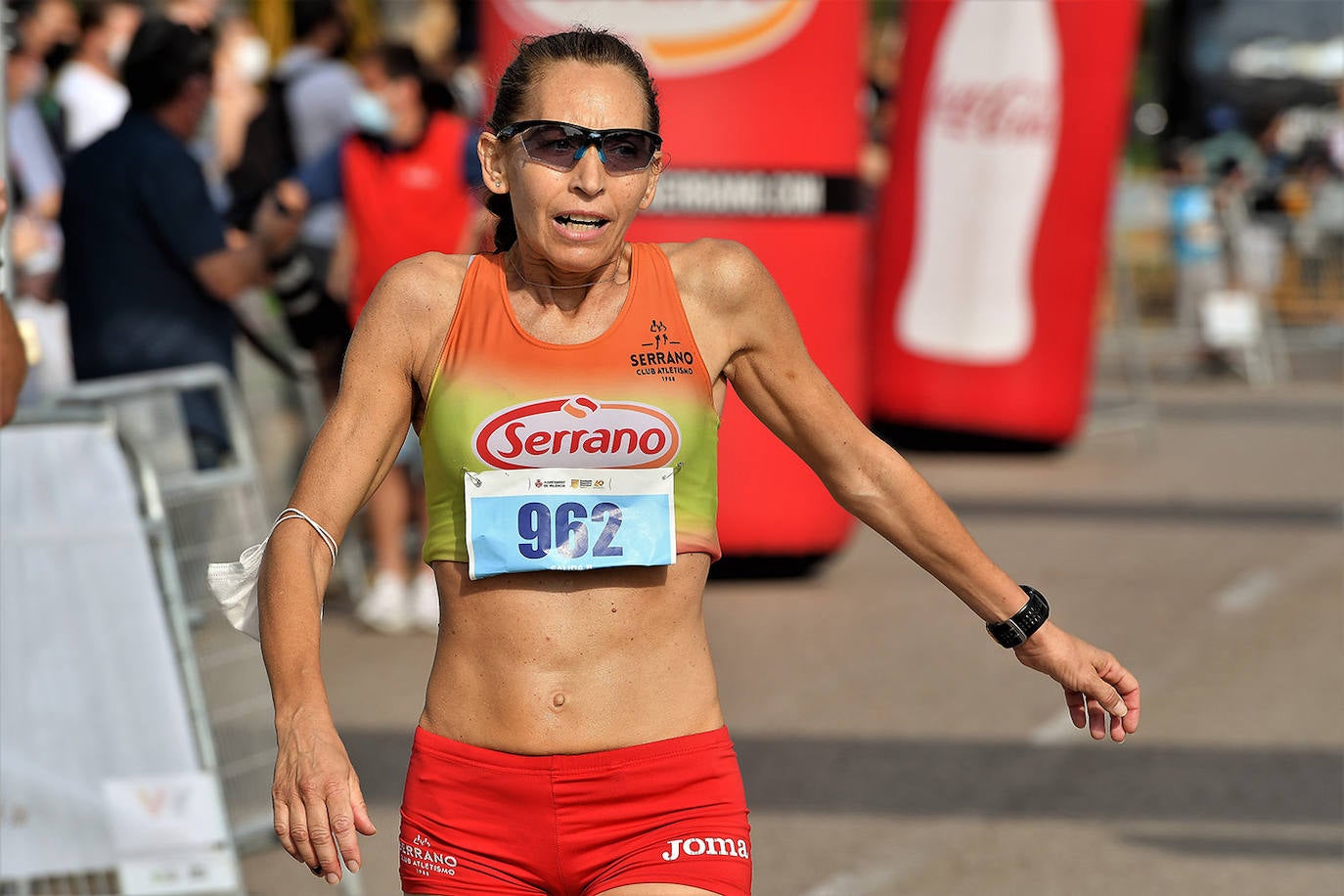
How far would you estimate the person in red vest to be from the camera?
763 centimetres

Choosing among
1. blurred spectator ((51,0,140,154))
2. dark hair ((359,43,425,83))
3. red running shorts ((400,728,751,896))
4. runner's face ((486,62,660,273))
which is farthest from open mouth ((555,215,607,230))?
blurred spectator ((51,0,140,154))

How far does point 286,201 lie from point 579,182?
12.2 feet

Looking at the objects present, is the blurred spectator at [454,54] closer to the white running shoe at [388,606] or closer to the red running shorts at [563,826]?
the white running shoe at [388,606]

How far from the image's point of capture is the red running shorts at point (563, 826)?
2.77m

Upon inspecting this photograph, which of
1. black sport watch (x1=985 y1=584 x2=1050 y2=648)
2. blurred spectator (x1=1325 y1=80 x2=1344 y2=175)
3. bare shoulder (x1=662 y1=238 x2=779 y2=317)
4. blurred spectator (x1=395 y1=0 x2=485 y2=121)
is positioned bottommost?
blurred spectator (x1=1325 y1=80 x2=1344 y2=175)

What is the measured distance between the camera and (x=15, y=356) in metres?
3.88

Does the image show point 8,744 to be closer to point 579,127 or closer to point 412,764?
point 412,764

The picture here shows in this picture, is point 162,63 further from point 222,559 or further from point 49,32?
point 49,32

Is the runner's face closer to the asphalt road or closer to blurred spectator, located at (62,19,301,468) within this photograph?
the asphalt road

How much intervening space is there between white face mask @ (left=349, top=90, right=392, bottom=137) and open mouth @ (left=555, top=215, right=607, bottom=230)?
5145 millimetres

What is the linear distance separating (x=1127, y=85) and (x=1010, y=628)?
8.98 meters

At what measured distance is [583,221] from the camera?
9.04ft

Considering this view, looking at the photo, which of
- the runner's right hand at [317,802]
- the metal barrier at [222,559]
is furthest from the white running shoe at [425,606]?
the runner's right hand at [317,802]

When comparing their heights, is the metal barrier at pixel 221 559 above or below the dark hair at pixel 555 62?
below
